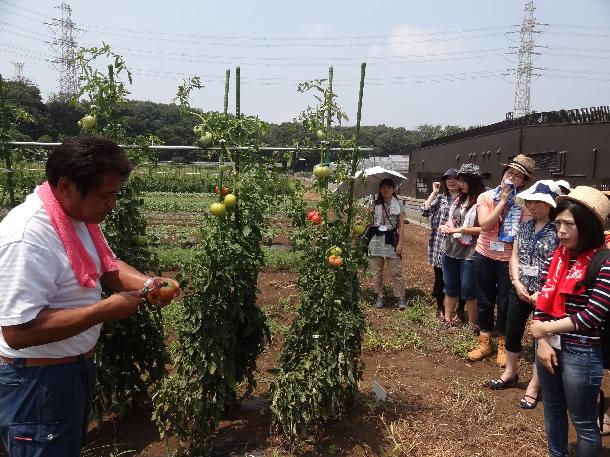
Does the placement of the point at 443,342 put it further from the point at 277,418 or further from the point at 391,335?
the point at 277,418

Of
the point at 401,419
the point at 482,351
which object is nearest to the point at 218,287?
the point at 401,419

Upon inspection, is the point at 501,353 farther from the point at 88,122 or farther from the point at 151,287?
the point at 88,122

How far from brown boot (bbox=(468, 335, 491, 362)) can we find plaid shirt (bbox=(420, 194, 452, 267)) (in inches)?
48.5

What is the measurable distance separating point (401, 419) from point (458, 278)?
229 cm

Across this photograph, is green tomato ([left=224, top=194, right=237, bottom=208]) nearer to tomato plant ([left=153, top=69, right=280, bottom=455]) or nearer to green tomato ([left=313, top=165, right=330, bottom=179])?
tomato plant ([left=153, top=69, right=280, bottom=455])

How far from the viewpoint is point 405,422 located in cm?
361

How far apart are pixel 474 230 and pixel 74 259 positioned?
4.18m

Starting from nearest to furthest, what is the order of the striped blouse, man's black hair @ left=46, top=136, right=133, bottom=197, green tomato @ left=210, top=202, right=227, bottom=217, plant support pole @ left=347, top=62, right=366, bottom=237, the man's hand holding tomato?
1. man's black hair @ left=46, top=136, right=133, bottom=197
2. the man's hand holding tomato
3. the striped blouse
4. green tomato @ left=210, top=202, right=227, bottom=217
5. plant support pole @ left=347, top=62, right=366, bottom=237

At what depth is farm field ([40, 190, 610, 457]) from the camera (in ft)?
11.0

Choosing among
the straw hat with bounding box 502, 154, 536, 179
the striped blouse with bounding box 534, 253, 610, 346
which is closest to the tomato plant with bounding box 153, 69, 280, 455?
the striped blouse with bounding box 534, 253, 610, 346

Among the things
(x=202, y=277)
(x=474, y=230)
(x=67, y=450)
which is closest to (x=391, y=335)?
(x=474, y=230)

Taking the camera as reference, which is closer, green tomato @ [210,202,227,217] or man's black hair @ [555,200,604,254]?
man's black hair @ [555,200,604,254]

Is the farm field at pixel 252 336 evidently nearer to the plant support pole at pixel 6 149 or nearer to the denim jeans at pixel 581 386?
the plant support pole at pixel 6 149

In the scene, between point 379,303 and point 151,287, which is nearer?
point 151,287
